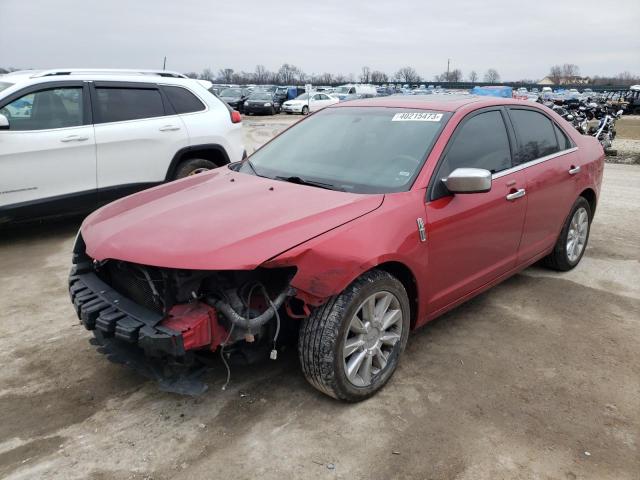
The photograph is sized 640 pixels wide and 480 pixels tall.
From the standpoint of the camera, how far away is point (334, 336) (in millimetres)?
2658

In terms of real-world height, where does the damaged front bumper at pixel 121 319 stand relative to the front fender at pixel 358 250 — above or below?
below

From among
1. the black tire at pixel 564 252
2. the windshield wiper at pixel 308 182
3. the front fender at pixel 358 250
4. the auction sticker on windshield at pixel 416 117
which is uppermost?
the auction sticker on windshield at pixel 416 117

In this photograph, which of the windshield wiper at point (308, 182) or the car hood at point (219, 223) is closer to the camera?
the car hood at point (219, 223)

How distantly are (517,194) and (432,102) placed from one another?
0.91 meters

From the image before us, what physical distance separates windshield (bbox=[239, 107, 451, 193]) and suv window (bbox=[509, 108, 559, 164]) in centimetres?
87

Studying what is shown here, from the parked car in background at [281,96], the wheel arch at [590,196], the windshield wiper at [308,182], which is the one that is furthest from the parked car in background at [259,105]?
the windshield wiper at [308,182]

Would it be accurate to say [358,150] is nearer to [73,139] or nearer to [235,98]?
[73,139]

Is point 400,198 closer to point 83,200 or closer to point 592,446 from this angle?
point 592,446

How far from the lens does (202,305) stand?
2625 millimetres

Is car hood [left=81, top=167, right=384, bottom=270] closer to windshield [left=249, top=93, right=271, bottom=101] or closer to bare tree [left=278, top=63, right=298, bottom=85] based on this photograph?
windshield [left=249, top=93, right=271, bottom=101]

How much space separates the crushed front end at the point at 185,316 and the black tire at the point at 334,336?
0.46 ft

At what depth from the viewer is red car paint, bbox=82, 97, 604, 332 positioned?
2553 millimetres

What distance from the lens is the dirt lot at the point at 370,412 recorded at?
98.0 inches

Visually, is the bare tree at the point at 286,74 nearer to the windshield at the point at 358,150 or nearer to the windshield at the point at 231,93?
the windshield at the point at 231,93
